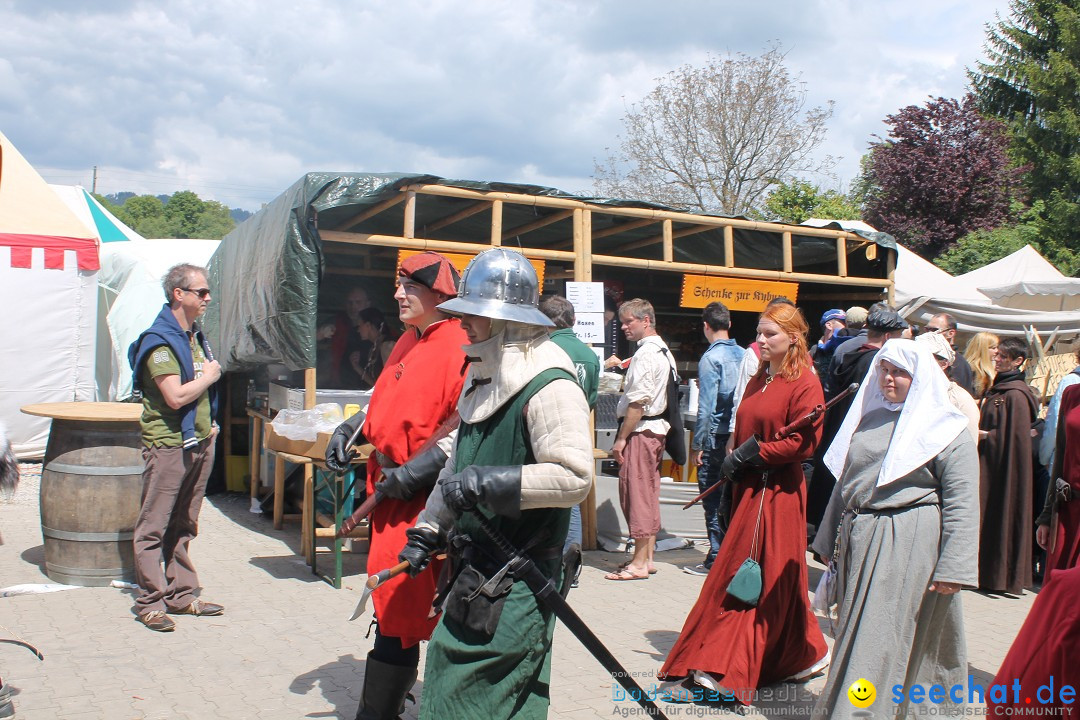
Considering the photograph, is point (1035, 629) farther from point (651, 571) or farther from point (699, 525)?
point (699, 525)

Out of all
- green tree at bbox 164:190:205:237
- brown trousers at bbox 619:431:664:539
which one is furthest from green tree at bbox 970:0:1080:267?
green tree at bbox 164:190:205:237

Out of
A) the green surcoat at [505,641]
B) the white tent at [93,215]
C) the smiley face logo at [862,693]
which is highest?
the white tent at [93,215]

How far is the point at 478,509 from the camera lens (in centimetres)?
255

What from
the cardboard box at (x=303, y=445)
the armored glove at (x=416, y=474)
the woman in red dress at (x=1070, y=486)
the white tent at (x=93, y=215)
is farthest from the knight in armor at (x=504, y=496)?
the white tent at (x=93, y=215)

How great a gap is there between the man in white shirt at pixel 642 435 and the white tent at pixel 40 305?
8.24 meters

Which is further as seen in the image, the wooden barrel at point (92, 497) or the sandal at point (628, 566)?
the sandal at point (628, 566)

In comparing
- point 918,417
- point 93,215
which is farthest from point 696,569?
point 93,215

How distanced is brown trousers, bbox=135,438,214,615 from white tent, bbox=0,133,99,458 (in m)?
7.21

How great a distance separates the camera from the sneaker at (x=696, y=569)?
677 cm

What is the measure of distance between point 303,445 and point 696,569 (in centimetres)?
308

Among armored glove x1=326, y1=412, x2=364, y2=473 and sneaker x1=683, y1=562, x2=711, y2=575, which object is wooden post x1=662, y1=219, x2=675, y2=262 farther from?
armored glove x1=326, y1=412, x2=364, y2=473

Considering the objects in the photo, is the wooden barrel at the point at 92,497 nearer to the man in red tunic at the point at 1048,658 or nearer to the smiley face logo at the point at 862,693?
the smiley face logo at the point at 862,693

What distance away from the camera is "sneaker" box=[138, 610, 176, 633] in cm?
498

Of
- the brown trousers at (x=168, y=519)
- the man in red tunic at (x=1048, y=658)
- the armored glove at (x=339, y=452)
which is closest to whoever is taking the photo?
the man in red tunic at (x=1048, y=658)
